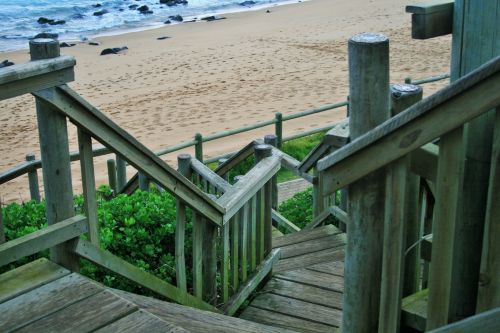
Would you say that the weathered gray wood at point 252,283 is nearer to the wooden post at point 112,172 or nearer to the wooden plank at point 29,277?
the wooden plank at point 29,277

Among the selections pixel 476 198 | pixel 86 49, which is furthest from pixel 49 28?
pixel 476 198

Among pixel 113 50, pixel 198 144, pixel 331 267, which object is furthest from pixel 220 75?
pixel 331 267

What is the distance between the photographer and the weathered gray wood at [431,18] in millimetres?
2311

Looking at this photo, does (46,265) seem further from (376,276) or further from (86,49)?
(86,49)

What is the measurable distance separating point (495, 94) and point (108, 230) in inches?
107

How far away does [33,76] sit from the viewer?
2.92 meters

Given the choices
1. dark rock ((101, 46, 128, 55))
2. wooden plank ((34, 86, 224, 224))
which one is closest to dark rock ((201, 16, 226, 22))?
dark rock ((101, 46, 128, 55))

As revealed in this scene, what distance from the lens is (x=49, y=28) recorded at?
35.0 meters

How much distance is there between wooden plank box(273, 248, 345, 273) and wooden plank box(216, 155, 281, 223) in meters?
0.82

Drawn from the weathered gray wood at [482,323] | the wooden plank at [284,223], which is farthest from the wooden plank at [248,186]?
the wooden plank at [284,223]

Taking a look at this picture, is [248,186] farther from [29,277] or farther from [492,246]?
[492,246]

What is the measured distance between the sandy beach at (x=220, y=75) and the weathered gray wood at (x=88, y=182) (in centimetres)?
966

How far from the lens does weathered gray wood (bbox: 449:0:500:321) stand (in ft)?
7.29

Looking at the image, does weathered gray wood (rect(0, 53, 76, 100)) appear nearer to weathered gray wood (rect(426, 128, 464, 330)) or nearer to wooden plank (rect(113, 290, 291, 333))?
wooden plank (rect(113, 290, 291, 333))
